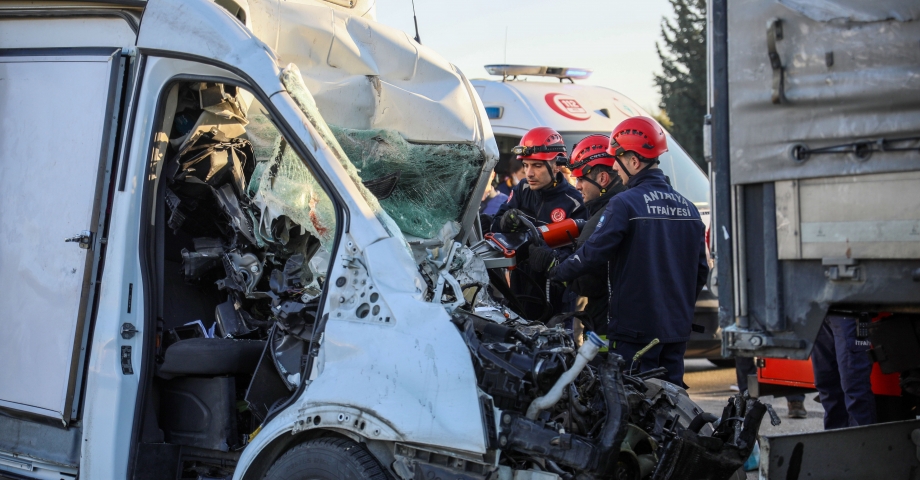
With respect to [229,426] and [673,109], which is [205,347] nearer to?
[229,426]

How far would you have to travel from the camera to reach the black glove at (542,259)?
536cm

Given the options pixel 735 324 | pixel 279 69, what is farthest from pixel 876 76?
pixel 279 69

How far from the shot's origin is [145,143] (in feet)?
13.3

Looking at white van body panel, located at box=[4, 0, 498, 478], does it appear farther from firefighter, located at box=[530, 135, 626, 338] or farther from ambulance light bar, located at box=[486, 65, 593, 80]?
Result: ambulance light bar, located at box=[486, 65, 593, 80]

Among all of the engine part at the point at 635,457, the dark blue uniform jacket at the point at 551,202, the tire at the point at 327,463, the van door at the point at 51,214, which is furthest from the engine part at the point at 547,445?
the dark blue uniform jacket at the point at 551,202

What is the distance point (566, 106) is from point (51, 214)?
6.84 metres

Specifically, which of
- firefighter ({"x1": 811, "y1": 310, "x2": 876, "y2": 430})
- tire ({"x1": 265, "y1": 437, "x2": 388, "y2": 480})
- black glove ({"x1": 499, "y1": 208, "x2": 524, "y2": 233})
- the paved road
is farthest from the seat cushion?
the paved road

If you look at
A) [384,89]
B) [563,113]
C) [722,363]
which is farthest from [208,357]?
[722,363]

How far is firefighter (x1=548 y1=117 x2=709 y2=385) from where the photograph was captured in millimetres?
5105

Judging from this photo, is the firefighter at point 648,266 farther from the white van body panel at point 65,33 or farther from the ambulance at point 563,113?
the ambulance at point 563,113

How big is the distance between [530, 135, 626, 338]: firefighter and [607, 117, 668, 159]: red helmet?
499 millimetres

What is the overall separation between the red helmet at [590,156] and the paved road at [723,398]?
2.00m

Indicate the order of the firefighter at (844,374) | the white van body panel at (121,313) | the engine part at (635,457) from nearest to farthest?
the engine part at (635,457) < the white van body panel at (121,313) < the firefighter at (844,374)

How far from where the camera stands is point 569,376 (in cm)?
324
